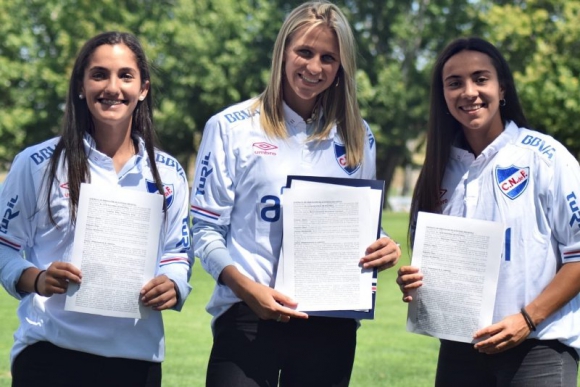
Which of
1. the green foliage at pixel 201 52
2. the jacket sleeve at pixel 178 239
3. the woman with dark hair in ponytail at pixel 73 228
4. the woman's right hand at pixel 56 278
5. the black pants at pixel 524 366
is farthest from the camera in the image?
the green foliage at pixel 201 52

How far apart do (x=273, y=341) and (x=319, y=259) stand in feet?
1.22

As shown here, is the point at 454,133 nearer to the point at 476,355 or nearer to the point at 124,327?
the point at 476,355

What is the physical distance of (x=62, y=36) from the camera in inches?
1725

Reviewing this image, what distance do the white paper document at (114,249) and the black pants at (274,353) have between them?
35cm

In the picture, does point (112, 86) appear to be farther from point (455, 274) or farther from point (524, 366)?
point (524, 366)

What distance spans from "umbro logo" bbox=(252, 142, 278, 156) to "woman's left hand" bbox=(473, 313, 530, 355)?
3.58ft

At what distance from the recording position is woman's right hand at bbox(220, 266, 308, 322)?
139 inches

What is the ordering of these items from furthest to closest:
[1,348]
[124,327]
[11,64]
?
[11,64] < [1,348] < [124,327]

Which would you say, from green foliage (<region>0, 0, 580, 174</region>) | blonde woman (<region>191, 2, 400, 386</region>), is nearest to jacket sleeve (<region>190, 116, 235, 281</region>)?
blonde woman (<region>191, 2, 400, 386</region>)

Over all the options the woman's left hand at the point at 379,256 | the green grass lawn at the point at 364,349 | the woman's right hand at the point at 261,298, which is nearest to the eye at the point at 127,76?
the woman's right hand at the point at 261,298

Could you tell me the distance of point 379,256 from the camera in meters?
3.67

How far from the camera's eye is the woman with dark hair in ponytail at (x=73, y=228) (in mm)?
3492

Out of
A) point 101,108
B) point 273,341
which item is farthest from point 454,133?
point 101,108

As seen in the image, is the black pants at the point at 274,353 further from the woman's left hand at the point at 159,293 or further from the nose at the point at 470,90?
the nose at the point at 470,90
